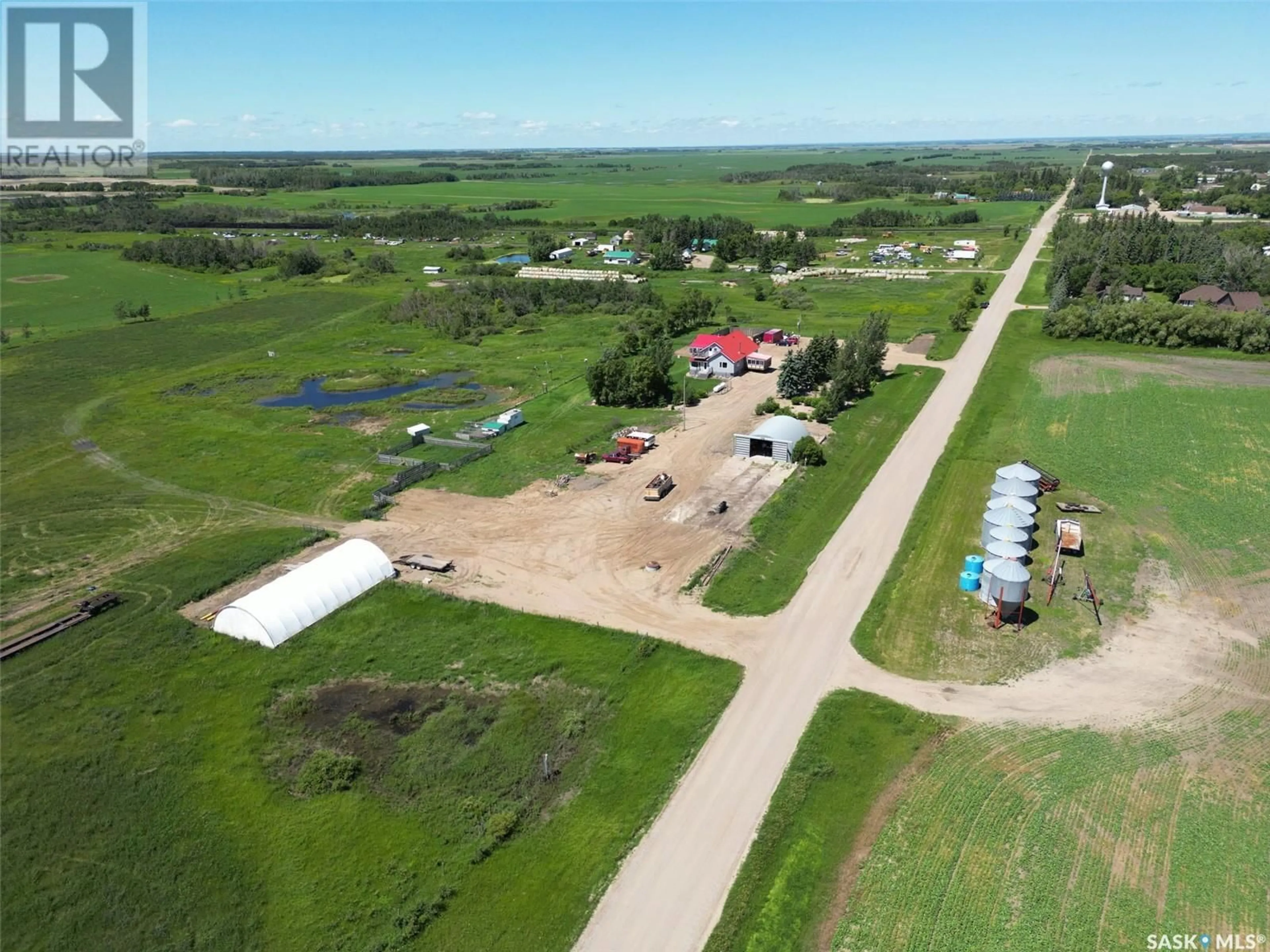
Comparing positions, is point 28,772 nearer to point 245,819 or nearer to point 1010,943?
point 245,819

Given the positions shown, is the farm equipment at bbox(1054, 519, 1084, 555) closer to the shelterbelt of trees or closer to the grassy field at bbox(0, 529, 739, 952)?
the grassy field at bbox(0, 529, 739, 952)

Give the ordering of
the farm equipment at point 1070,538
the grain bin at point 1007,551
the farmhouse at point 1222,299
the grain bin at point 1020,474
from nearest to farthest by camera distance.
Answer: the grain bin at point 1007,551
the farm equipment at point 1070,538
the grain bin at point 1020,474
the farmhouse at point 1222,299

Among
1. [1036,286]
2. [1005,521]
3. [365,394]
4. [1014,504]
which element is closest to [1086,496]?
[1014,504]

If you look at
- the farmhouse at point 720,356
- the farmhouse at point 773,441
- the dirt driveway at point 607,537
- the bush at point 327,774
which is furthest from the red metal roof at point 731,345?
the bush at point 327,774

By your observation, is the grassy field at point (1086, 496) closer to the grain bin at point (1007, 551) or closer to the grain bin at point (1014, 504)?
the grain bin at point (1007, 551)

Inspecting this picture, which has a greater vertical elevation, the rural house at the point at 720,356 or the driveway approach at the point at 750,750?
the rural house at the point at 720,356

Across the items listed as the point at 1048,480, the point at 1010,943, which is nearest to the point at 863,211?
the point at 1048,480
